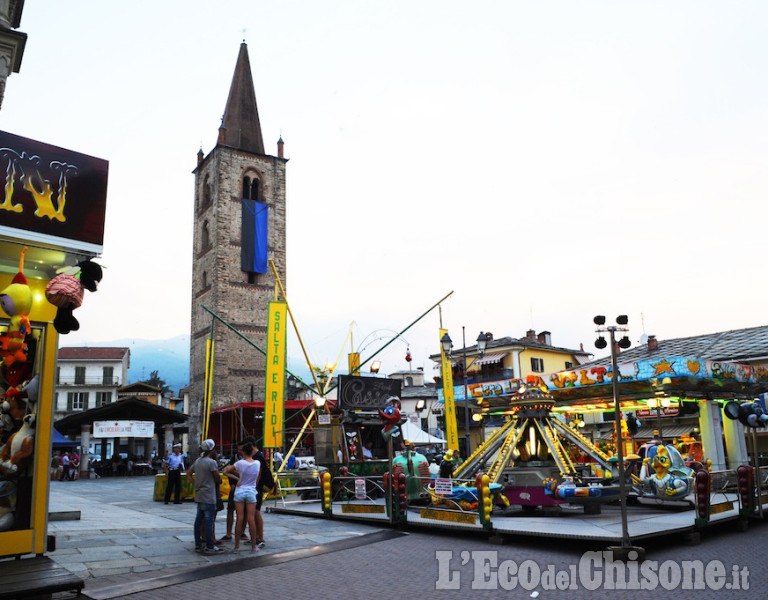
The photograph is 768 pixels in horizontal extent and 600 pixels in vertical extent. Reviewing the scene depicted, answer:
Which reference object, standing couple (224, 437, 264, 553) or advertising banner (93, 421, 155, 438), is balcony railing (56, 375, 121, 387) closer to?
advertising banner (93, 421, 155, 438)

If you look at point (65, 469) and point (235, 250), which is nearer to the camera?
point (65, 469)

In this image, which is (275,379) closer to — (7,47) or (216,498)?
(216,498)

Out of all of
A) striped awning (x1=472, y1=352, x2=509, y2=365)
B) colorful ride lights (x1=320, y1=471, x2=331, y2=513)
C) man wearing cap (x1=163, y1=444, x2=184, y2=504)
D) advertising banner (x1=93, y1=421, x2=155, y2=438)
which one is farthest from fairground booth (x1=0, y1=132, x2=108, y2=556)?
striped awning (x1=472, y1=352, x2=509, y2=365)

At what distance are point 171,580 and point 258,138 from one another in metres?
53.3

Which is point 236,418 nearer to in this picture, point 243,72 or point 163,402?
point 243,72

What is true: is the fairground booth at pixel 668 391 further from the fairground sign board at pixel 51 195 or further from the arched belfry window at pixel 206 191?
the arched belfry window at pixel 206 191

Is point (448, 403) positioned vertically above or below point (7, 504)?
above

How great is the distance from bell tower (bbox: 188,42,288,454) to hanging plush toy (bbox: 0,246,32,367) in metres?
40.0

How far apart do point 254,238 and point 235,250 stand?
1.93 m

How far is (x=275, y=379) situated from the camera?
20.5 metres

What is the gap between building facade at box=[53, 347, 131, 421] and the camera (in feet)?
219

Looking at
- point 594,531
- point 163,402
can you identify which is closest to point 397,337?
point 594,531

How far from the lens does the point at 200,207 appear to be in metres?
57.1

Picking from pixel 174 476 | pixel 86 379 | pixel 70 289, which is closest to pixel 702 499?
pixel 70 289
